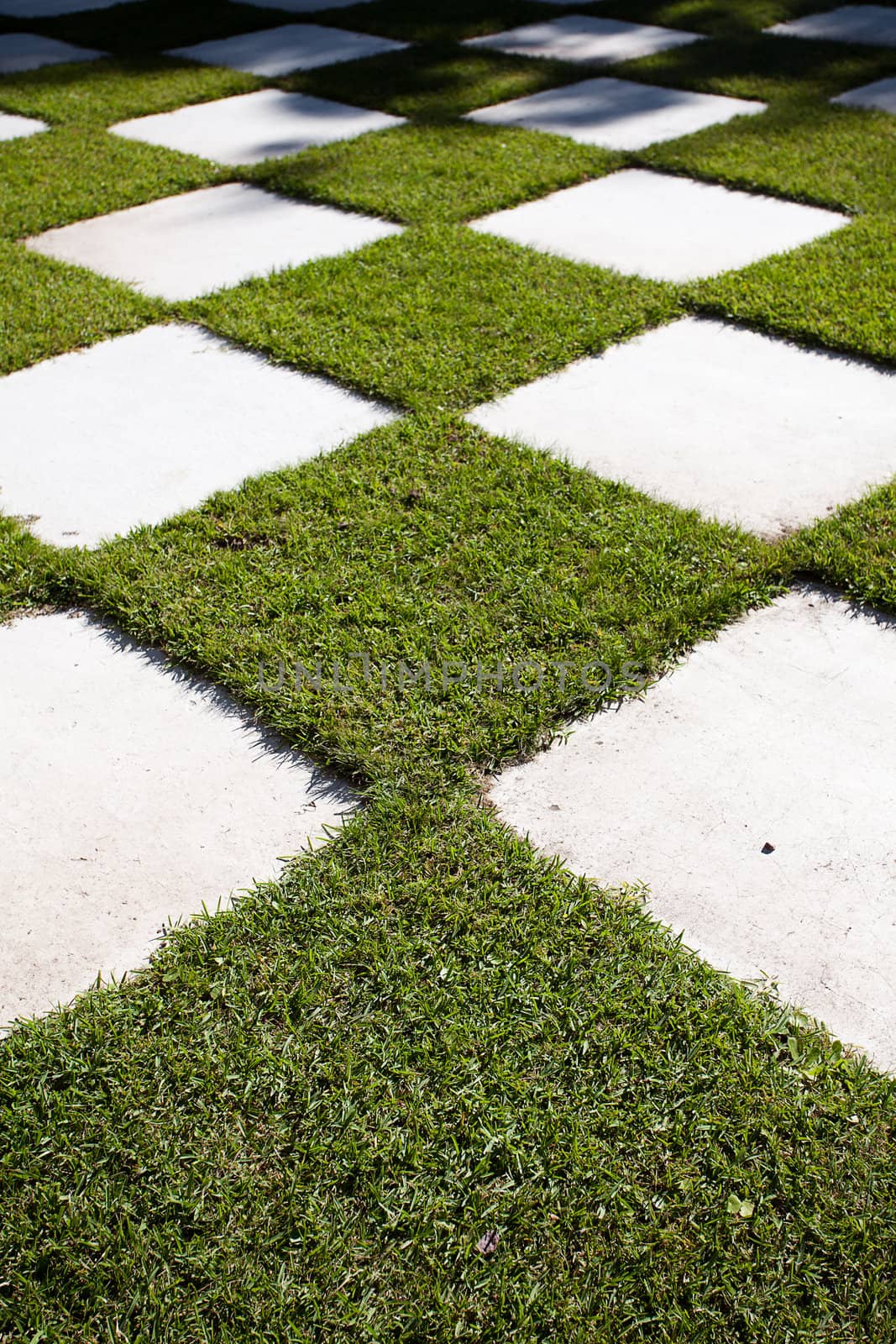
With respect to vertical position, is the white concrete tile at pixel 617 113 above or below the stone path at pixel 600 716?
above

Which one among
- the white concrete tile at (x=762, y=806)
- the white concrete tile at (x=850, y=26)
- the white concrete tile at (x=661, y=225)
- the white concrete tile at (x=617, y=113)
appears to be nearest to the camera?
the white concrete tile at (x=762, y=806)

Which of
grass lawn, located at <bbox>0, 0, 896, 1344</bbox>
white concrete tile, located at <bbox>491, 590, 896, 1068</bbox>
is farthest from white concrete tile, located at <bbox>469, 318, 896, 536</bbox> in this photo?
white concrete tile, located at <bbox>491, 590, 896, 1068</bbox>

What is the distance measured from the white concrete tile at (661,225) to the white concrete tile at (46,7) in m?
5.83

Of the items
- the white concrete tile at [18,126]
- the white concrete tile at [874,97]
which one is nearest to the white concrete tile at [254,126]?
the white concrete tile at [18,126]

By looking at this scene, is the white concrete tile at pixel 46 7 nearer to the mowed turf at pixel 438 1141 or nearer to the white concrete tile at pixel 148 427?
the white concrete tile at pixel 148 427

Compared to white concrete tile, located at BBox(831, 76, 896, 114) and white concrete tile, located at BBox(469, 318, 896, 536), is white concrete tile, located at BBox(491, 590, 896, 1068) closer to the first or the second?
white concrete tile, located at BBox(469, 318, 896, 536)

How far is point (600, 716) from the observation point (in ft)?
8.21

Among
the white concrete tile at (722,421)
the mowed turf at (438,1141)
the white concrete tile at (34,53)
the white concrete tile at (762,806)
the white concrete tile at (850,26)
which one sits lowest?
the mowed turf at (438,1141)

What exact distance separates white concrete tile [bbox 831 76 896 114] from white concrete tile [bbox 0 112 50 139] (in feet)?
14.6

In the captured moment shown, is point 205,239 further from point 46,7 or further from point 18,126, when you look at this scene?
point 46,7

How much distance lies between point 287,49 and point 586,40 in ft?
6.61

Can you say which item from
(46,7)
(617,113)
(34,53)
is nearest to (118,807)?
(617,113)

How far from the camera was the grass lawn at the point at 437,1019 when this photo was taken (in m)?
1.58

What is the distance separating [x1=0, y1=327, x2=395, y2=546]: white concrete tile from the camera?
3.28 m
